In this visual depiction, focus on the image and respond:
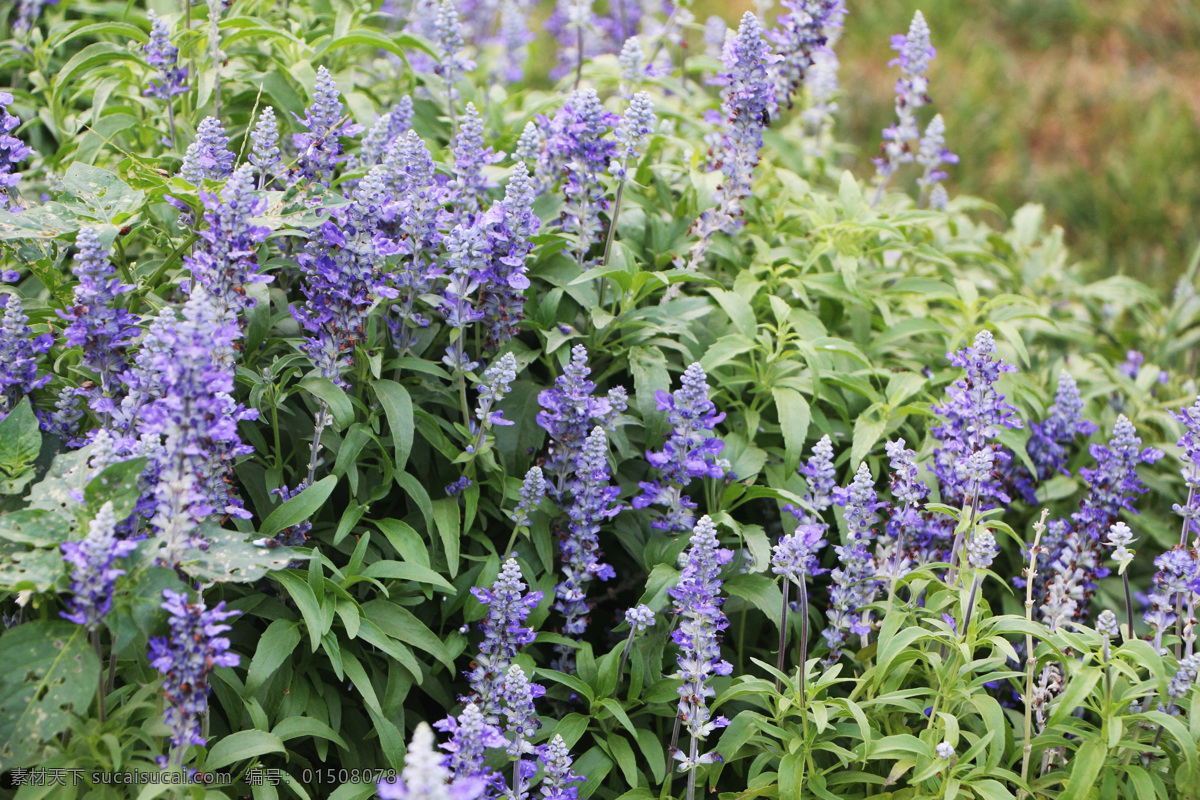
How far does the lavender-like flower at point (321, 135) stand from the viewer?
127 inches

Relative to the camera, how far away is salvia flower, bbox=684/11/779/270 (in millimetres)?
3688

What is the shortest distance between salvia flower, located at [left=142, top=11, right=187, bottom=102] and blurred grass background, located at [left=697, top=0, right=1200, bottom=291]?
5.34m

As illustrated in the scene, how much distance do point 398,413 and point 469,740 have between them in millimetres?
995

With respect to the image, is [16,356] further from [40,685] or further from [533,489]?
[533,489]

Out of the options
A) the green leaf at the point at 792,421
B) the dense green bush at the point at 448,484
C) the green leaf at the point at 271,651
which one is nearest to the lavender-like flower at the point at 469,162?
the dense green bush at the point at 448,484

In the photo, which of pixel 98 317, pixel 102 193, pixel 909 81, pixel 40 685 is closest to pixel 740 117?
pixel 909 81

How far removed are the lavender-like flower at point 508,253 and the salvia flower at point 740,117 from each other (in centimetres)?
87

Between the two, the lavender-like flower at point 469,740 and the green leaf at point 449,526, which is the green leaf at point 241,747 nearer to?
the lavender-like flower at point 469,740

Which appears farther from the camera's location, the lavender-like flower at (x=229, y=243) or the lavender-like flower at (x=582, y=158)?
the lavender-like flower at (x=582, y=158)

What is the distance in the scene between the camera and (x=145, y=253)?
3.79m

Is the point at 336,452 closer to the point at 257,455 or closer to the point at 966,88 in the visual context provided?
the point at 257,455

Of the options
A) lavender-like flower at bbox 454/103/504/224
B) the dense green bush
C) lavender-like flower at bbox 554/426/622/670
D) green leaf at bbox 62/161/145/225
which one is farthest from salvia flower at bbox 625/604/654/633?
green leaf at bbox 62/161/145/225

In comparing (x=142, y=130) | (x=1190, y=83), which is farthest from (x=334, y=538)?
(x=1190, y=83)

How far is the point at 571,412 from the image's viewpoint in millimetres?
3270
